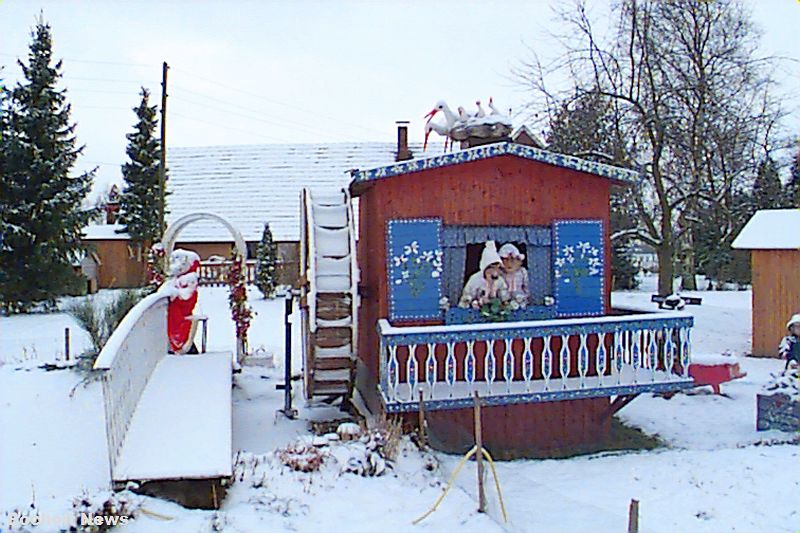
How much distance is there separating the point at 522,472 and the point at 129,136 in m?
25.5

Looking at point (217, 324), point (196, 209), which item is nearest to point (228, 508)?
point (217, 324)

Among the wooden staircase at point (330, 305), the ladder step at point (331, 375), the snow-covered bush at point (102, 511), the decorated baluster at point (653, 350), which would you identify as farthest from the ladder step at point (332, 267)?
the snow-covered bush at point (102, 511)

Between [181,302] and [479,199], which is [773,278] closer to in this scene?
[479,199]

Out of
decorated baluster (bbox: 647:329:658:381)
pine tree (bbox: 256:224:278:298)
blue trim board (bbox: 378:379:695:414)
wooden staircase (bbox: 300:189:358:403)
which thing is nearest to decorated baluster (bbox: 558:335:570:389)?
blue trim board (bbox: 378:379:695:414)

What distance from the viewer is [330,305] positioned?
8.30 metres

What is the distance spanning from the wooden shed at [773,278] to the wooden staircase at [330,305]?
29.3ft

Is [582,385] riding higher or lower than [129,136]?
lower

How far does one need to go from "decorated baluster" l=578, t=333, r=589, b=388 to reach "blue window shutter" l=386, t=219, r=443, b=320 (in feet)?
5.59

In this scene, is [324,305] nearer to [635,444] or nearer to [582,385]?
[582,385]

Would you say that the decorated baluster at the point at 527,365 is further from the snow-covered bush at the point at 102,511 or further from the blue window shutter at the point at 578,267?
the snow-covered bush at the point at 102,511

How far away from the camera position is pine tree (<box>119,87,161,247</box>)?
27984 millimetres

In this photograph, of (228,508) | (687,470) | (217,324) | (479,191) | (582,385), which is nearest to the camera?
(228,508)

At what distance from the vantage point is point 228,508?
5.21 meters

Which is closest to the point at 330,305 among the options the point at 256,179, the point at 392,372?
the point at 392,372
